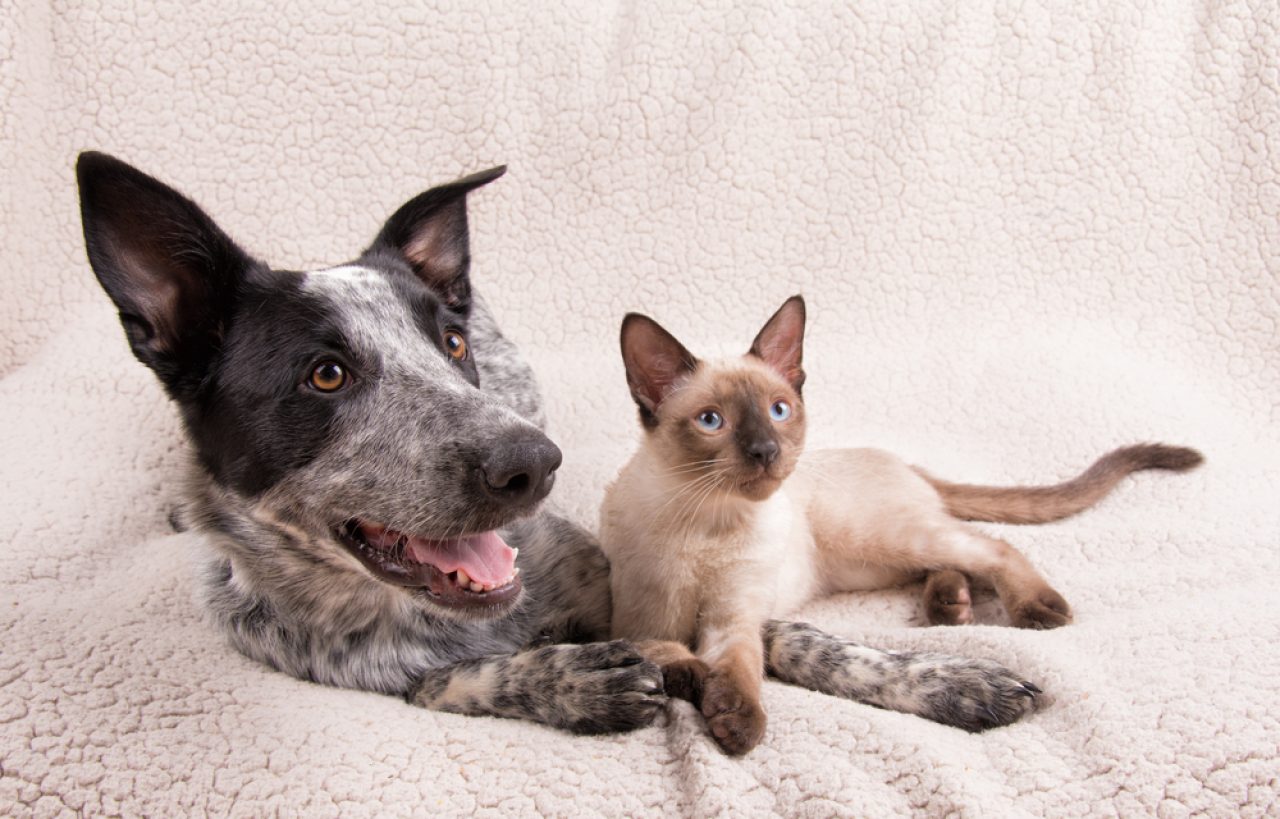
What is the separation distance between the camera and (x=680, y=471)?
2453mm


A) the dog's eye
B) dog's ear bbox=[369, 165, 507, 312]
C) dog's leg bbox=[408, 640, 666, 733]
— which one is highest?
dog's ear bbox=[369, 165, 507, 312]

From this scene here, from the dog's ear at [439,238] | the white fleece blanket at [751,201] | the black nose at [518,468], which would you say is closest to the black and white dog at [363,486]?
the black nose at [518,468]

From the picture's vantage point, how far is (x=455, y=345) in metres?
2.40

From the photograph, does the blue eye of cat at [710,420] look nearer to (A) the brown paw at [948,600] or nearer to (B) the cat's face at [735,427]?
(B) the cat's face at [735,427]

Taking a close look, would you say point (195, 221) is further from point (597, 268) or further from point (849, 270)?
point (849, 270)

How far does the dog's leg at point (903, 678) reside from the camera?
212 cm

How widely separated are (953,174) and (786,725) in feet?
8.79

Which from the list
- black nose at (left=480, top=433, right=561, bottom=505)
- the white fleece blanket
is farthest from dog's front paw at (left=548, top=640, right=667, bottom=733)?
the white fleece blanket

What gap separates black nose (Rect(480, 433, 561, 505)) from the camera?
192 centimetres

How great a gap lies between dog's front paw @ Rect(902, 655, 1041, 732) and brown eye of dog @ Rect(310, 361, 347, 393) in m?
1.31

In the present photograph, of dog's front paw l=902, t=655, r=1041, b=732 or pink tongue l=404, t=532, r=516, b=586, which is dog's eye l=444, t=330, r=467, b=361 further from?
dog's front paw l=902, t=655, r=1041, b=732

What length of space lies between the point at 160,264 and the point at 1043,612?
6.75 feet

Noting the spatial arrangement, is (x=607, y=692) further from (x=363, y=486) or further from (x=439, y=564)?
(x=363, y=486)

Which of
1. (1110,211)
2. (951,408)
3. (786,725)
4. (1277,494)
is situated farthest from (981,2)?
(786,725)
